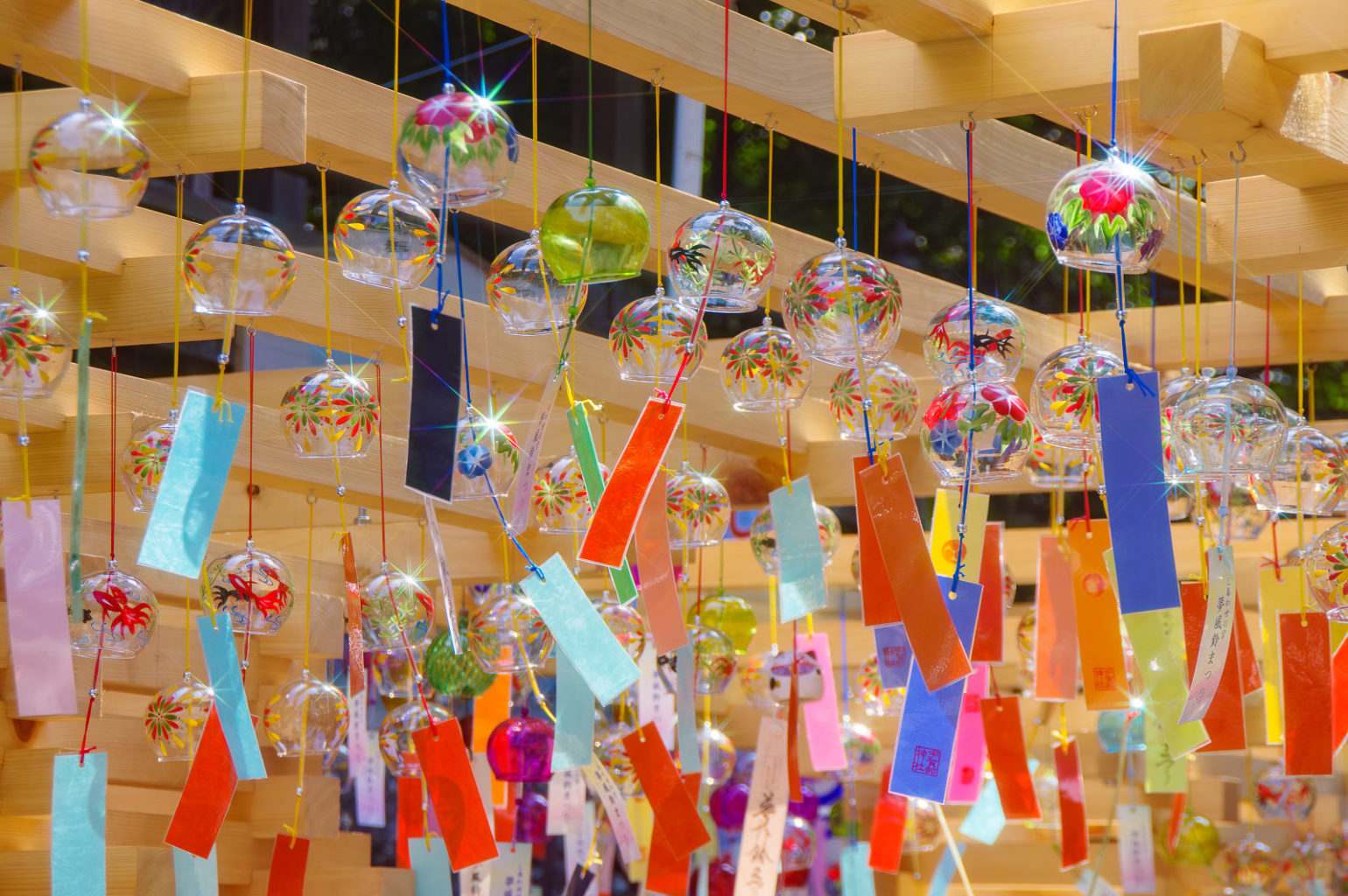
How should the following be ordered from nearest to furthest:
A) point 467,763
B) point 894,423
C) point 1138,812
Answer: point 467,763, point 894,423, point 1138,812

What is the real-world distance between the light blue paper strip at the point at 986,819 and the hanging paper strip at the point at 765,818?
2.51 ft

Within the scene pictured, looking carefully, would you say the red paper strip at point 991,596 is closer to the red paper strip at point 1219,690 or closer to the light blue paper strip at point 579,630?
the red paper strip at point 1219,690

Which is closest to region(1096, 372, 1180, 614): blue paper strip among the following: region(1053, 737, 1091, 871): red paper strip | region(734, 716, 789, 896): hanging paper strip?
region(734, 716, 789, 896): hanging paper strip

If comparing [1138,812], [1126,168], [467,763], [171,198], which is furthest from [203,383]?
[1138,812]

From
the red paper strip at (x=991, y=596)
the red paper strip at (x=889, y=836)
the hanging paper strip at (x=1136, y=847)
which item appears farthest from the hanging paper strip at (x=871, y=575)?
the hanging paper strip at (x=1136, y=847)

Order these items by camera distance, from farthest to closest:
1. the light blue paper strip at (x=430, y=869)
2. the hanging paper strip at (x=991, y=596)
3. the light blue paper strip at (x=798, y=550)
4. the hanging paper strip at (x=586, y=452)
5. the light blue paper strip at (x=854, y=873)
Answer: the light blue paper strip at (x=854, y=873) < the light blue paper strip at (x=430, y=869) < the hanging paper strip at (x=991, y=596) < the light blue paper strip at (x=798, y=550) < the hanging paper strip at (x=586, y=452)

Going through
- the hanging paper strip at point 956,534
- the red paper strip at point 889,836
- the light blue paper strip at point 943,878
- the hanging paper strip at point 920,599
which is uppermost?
the hanging paper strip at point 956,534

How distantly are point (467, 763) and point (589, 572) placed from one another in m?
1.97

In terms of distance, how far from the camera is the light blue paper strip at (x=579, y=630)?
229 cm

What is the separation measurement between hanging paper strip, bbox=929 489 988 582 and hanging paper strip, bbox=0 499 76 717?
1.41 metres

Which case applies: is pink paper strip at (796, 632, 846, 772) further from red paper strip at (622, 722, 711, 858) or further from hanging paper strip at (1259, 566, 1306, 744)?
hanging paper strip at (1259, 566, 1306, 744)

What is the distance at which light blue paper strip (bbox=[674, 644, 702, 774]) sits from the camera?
3.03 meters

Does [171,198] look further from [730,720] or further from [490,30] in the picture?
[730,720]

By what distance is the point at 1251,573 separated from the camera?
509cm
